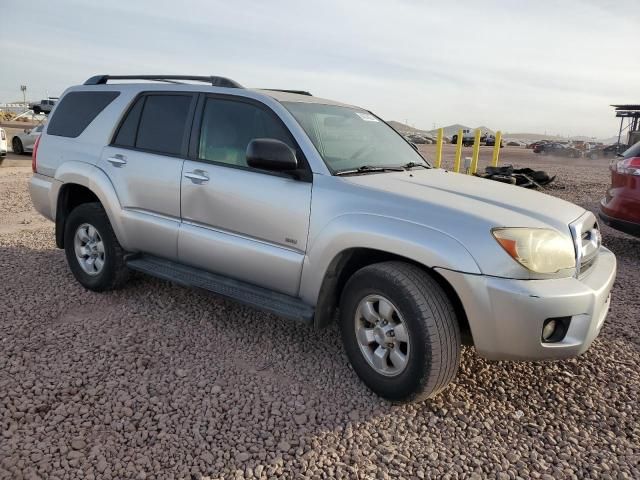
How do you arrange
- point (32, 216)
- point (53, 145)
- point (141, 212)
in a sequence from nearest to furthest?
point (141, 212)
point (53, 145)
point (32, 216)

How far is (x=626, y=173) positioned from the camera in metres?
5.54

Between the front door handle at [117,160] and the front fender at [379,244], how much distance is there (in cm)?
191

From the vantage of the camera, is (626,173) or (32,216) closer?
(626,173)

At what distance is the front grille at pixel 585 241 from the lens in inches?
109

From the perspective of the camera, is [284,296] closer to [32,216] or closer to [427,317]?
[427,317]

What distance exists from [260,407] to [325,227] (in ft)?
3.56

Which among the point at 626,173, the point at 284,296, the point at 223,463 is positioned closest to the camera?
the point at 223,463

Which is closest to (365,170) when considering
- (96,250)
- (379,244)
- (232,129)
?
(379,244)

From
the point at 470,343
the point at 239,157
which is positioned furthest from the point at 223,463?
the point at 239,157

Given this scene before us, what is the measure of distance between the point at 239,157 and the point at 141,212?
1.03m

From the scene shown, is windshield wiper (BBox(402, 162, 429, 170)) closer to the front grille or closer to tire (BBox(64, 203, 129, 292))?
the front grille

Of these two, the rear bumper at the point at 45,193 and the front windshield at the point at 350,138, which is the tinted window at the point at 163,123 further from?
the rear bumper at the point at 45,193

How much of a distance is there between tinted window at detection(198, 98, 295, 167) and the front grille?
1840mm

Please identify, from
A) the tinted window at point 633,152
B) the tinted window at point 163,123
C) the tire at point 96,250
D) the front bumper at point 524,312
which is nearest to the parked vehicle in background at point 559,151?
the tinted window at point 633,152
